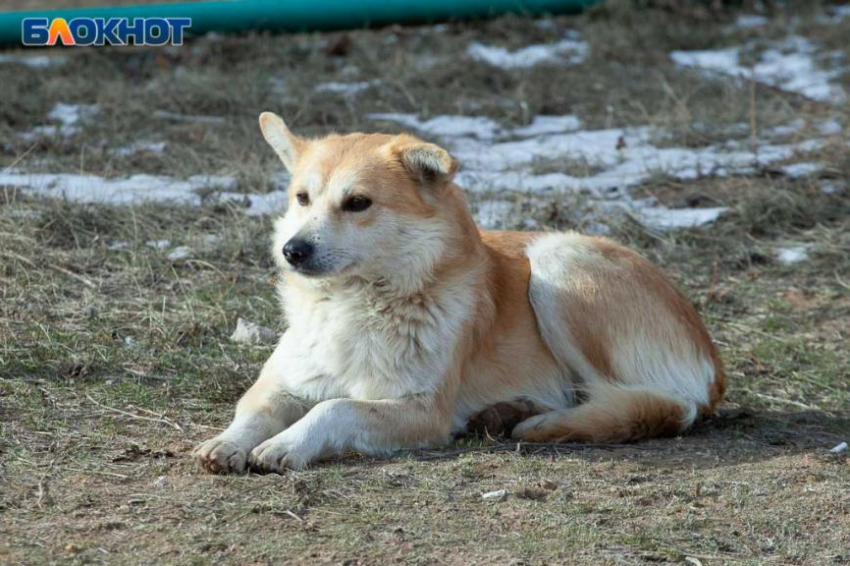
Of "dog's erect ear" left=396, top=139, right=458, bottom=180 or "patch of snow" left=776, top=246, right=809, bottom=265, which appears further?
"patch of snow" left=776, top=246, right=809, bottom=265

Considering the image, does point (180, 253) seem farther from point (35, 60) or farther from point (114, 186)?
point (35, 60)

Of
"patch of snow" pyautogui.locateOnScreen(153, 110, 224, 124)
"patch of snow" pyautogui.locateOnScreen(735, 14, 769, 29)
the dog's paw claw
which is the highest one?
"patch of snow" pyautogui.locateOnScreen(735, 14, 769, 29)

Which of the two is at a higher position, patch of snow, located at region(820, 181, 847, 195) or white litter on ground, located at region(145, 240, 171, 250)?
patch of snow, located at region(820, 181, 847, 195)

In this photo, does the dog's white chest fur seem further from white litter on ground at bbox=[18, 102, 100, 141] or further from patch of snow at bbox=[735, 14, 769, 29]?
patch of snow at bbox=[735, 14, 769, 29]

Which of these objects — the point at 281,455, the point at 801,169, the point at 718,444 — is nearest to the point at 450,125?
the point at 801,169

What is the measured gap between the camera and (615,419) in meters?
5.34

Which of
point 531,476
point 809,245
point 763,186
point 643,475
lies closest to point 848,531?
point 643,475

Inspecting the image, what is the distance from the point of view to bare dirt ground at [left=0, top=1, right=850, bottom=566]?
411 cm

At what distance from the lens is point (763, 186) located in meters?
8.75

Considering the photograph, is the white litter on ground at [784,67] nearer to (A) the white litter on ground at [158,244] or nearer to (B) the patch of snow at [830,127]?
(B) the patch of snow at [830,127]

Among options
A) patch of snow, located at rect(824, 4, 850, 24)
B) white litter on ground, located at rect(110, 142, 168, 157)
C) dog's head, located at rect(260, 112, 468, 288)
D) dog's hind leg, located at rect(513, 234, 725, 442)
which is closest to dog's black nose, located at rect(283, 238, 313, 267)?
dog's head, located at rect(260, 112, 468, 288)

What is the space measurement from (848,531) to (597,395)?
1530mm

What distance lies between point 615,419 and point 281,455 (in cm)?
154

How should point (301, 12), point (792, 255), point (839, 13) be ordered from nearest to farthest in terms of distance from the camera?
1. point (792, 255)
2. point (301, 12)
3. point (839, 13)
